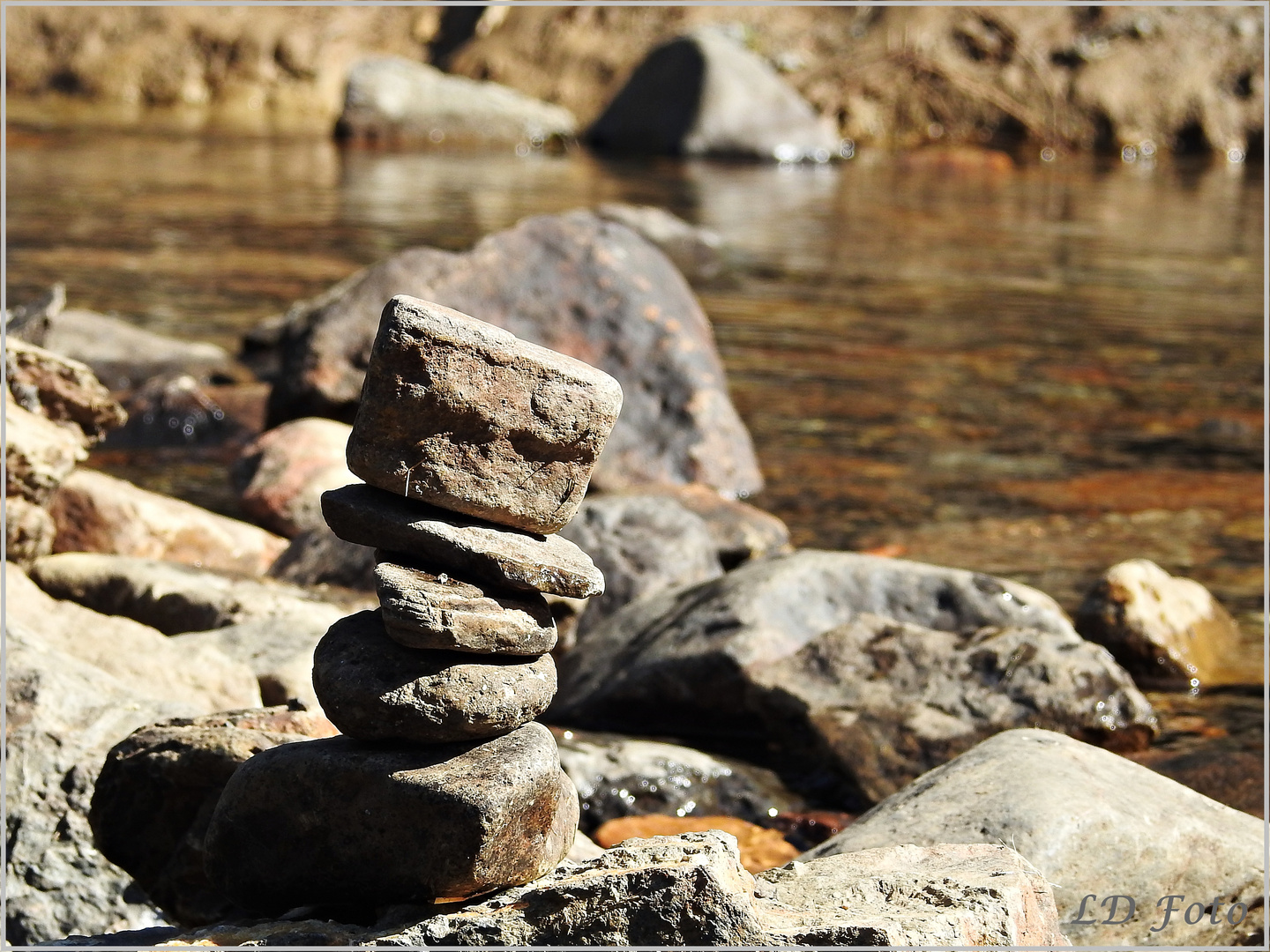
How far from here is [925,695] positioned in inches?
203

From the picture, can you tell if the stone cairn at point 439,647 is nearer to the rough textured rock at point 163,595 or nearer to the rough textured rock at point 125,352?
the rough textured rock at point 163,595

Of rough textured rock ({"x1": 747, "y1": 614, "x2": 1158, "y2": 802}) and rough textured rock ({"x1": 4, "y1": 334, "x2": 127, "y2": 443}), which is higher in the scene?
rough textured rock ({"x1": 4, "y1": 334, "x2": 127, "y2": 443})

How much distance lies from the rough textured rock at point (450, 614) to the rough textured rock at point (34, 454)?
2296mm

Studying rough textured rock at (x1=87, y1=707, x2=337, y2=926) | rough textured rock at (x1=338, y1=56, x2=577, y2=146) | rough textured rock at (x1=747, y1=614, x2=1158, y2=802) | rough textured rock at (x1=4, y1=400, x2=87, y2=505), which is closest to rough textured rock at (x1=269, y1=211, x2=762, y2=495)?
rough textured rock at (x1=747, y1=614, x2=1158, y2=802)

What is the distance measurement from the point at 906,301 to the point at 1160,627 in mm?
7519

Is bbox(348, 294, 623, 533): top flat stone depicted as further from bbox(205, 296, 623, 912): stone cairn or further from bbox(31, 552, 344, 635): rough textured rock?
bbox(31, 552, 344, 635): rough textured rock

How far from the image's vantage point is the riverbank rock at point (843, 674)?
5.03 m

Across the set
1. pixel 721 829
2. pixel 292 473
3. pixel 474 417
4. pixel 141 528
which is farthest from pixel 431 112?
pixel 474 417

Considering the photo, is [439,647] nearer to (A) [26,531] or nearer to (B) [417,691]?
(B) [417,691]

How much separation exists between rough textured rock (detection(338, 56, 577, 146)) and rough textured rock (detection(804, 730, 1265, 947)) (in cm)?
2358

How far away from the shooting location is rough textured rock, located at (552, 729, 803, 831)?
4.84 metres

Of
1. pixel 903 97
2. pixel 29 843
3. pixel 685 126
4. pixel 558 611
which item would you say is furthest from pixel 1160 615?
pixel 903 97

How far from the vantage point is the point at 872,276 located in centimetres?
1432

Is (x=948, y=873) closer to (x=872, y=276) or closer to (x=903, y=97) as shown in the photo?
(x=872, y=276)
